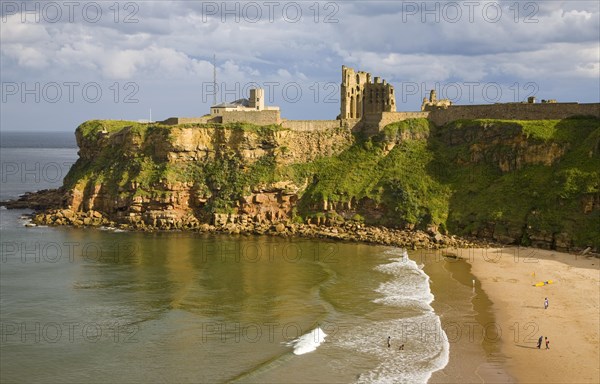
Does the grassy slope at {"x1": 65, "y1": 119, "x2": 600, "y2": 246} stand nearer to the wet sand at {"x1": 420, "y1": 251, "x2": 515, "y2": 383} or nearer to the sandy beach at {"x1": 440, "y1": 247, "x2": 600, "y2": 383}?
the sandy beach at {"x1": 440, "y1": 247, "x2": 600, "y2": 383}

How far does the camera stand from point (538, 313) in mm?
40281

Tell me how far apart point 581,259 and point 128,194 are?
44529 millimetres

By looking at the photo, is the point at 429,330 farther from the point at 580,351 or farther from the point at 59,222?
the point at 59,222

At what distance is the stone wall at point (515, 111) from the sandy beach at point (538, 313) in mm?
17788

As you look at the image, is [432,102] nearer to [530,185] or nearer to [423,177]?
[423,177]

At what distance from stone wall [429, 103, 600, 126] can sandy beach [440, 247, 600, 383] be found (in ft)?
58.4

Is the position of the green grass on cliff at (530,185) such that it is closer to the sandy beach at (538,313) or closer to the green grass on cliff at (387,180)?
the green grass on cliff at (387,180)

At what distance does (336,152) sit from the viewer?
A: 7456 cm

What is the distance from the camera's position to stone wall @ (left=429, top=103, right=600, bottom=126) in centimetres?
6576

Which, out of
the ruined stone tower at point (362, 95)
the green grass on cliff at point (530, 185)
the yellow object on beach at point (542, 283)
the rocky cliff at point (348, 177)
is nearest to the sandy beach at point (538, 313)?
the yellow object on beach at point (542, 283)

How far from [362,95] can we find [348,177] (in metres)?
14.6

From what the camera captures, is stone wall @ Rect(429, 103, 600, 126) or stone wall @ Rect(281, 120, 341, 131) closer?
stone wall @ Rect(429, 103, 600, 126)

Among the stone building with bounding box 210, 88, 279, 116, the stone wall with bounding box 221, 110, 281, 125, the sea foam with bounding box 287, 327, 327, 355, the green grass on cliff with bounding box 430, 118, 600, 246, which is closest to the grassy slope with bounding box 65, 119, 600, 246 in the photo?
the green grass on cliff with bounding box 430, 118, 600, 246

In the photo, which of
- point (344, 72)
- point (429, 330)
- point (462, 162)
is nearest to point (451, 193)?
point (462, 162)
